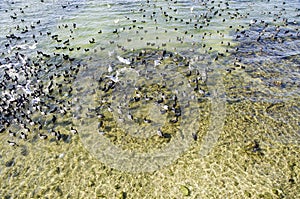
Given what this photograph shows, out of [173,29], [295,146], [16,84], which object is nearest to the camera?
[295,146]

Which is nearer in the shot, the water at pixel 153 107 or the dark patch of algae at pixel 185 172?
the dark patch of algae at pixel 185 172

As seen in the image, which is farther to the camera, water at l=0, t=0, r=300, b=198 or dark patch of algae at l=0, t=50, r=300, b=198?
water at l=0, t=0, r=300, b=198

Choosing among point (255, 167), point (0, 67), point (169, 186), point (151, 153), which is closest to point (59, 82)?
point (0, 67)

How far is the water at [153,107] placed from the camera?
19.4m

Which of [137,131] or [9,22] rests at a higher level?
[9,22]

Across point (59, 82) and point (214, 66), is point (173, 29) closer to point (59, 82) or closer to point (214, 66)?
point (214, 66)

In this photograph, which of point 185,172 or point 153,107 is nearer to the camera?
point 185,172

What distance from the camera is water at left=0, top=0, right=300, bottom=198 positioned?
19406mm

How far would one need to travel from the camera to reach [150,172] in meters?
19.9

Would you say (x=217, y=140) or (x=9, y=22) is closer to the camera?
(x=217, y=140)

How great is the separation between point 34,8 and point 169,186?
1784 inches

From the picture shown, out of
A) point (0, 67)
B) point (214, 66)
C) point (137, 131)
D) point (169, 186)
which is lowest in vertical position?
point (169, 186)

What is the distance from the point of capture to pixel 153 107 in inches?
1011

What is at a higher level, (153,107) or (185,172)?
(153,107)
